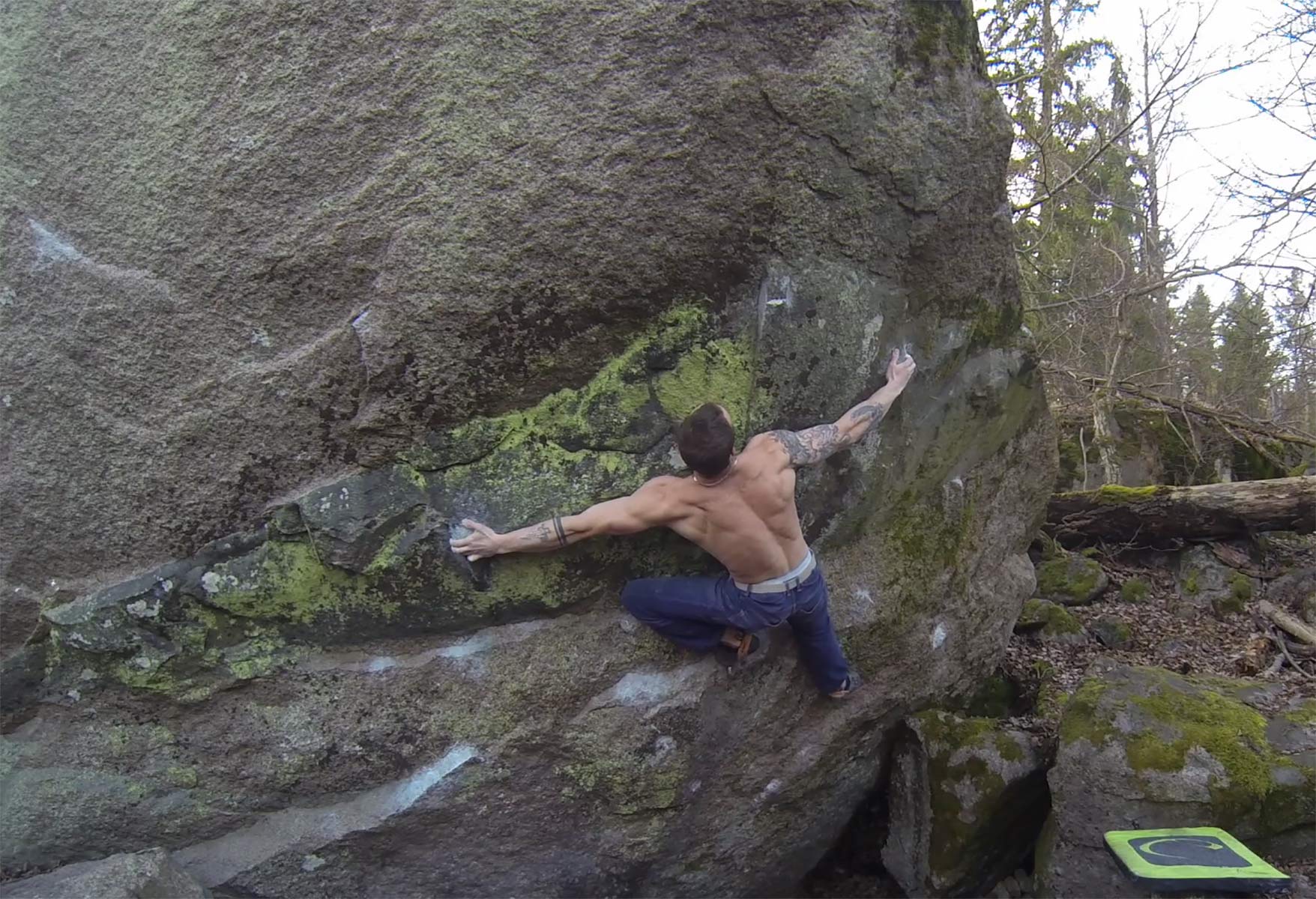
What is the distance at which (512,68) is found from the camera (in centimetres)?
288

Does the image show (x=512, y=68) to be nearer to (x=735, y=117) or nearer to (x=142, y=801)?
(x=735, y=117)

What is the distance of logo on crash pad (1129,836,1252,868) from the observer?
2760 mm

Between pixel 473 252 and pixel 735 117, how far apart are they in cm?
104

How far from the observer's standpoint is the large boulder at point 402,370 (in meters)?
2.92

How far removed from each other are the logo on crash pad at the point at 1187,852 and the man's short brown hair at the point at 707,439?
189 cm

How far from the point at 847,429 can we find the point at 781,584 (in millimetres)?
665

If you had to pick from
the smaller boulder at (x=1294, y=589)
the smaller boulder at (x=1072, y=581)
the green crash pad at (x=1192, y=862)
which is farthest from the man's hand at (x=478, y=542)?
the smaller boulder at (x=1294, y=589)

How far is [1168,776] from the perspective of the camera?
11.2 ft

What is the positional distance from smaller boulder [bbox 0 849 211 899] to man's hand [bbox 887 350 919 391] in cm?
313

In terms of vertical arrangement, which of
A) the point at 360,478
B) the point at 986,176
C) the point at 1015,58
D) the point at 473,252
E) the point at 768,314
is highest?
the point at 1015,58

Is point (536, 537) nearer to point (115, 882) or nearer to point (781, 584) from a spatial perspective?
point (781, 584)

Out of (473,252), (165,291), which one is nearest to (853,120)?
(473,252)

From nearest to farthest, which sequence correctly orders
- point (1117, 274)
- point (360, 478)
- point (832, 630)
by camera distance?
point (360, 478) < point (832, 630) < point (1117, 274)

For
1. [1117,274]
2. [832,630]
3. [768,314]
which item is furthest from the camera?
[1117,274]
